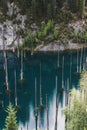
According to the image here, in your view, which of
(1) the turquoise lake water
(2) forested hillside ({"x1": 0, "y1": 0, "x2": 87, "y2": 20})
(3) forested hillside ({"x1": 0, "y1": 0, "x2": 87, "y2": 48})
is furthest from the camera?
(2) forested hillside ({"x1": 0, "y1": 0, "x2": 87, "y2": 20})

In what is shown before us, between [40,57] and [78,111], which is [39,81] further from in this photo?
[78,111]

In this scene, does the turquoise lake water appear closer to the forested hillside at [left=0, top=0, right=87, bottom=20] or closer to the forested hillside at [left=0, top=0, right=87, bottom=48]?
the forested hillside at [left=0, top=0, right=87, bottom=48]

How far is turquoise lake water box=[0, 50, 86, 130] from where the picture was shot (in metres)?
122

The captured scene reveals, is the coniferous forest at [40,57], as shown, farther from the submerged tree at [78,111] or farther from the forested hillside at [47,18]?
the submerged tree at [78,111]

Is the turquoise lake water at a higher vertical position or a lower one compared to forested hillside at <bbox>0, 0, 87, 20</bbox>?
lower

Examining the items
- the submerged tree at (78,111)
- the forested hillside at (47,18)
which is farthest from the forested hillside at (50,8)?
the submerged tree at (78,111)

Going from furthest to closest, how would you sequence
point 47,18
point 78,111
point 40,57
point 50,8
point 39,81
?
point 47,18
point 50,8
point 40,57
point 39,81
point 78,111

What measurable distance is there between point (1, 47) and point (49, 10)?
2519 cm

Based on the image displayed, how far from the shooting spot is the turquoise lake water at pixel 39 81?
12150 centimetres

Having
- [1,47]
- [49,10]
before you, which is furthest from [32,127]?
[49,10]

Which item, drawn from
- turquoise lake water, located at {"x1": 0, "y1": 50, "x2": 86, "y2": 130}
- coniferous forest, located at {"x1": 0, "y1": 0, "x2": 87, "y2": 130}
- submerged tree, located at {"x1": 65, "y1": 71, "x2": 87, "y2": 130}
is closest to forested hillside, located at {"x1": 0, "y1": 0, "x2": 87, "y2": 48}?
coniferous forest, located at {"x1": 0, "y1": 0, "x2": 87, "y2": 130}

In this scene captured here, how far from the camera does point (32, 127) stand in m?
117

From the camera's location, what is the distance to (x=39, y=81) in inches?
5955

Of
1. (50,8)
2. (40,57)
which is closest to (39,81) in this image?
(40,57)
